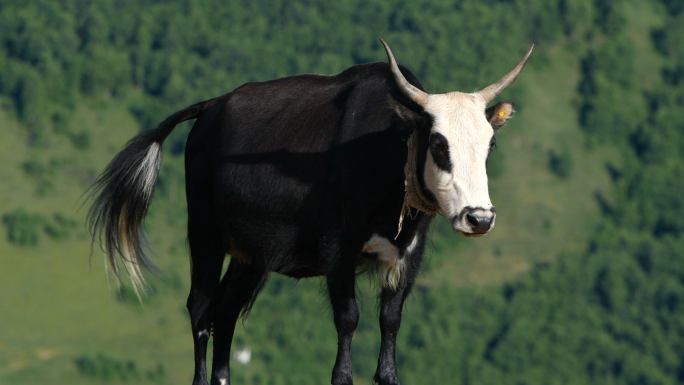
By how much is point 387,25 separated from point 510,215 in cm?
4855

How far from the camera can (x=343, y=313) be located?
1098cm

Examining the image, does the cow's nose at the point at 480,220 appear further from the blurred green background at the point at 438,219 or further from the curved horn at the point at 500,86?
the blurred green background at the point at 438,219

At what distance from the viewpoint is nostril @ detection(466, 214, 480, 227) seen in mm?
9844

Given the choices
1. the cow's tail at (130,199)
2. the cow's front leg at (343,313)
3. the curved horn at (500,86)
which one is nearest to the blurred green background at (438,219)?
the cow's tail at (130,199)

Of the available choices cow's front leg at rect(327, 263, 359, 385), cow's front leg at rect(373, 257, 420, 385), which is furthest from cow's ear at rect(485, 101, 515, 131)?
cow's front leg at rect(327, 263, 359, 385)

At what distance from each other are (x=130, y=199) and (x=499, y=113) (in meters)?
4.39

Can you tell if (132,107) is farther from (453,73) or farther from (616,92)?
(616,92)

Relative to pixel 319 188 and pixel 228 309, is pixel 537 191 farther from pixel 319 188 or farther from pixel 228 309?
pixel 319 188

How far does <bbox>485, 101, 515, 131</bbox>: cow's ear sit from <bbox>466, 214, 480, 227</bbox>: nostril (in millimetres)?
1046

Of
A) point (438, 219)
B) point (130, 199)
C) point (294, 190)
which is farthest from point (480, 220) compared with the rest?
point (438, 219)

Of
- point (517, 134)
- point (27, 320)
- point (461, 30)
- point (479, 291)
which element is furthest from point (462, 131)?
point (461, 30)

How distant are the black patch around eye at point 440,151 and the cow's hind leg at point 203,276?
3085 mm

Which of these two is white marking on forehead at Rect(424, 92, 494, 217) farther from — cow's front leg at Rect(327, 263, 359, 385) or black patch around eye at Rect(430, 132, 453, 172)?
cow's front leg at Rect(327, 263, 359, 385)

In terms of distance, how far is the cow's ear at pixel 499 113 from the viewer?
10.6m
